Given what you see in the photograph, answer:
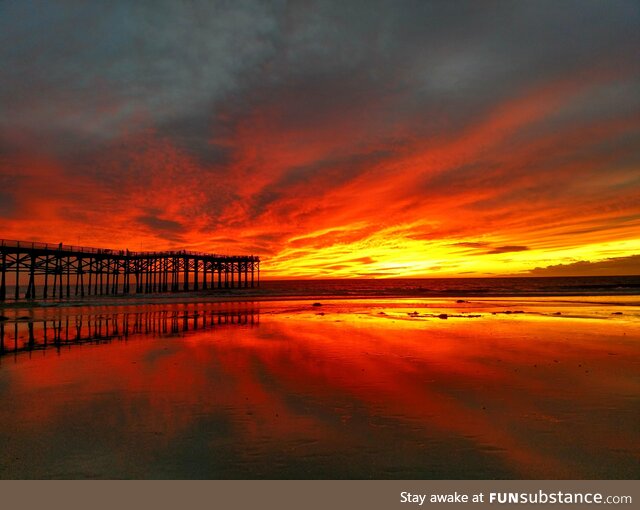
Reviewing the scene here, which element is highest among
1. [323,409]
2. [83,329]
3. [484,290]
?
[484,290]

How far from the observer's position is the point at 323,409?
8.94 metres

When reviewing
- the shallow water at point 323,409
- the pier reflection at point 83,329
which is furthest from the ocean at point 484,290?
the shallow water at point 323,409

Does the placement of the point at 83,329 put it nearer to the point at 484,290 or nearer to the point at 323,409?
the point at 323,409

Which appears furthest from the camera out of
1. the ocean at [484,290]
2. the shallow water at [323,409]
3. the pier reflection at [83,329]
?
the ocean at [484,290]

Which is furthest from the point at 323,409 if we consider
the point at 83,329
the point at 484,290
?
the point at 484,290

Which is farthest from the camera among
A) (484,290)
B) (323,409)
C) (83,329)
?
(484,290)

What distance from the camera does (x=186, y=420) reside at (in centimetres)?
839

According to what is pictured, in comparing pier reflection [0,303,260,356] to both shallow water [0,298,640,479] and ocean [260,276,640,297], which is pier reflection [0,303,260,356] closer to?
shallow water [0,298,640,479]

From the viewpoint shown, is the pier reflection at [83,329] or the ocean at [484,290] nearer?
the pier reflection at [83,329]

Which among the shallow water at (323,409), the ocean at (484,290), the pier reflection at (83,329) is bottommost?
the shallow water at (323,409)

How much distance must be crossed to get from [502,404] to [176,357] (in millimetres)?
11028

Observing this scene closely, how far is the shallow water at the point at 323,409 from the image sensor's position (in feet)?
21.0

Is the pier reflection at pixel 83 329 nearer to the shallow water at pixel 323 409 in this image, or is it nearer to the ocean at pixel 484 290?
the shallow water at pixel 323 409
